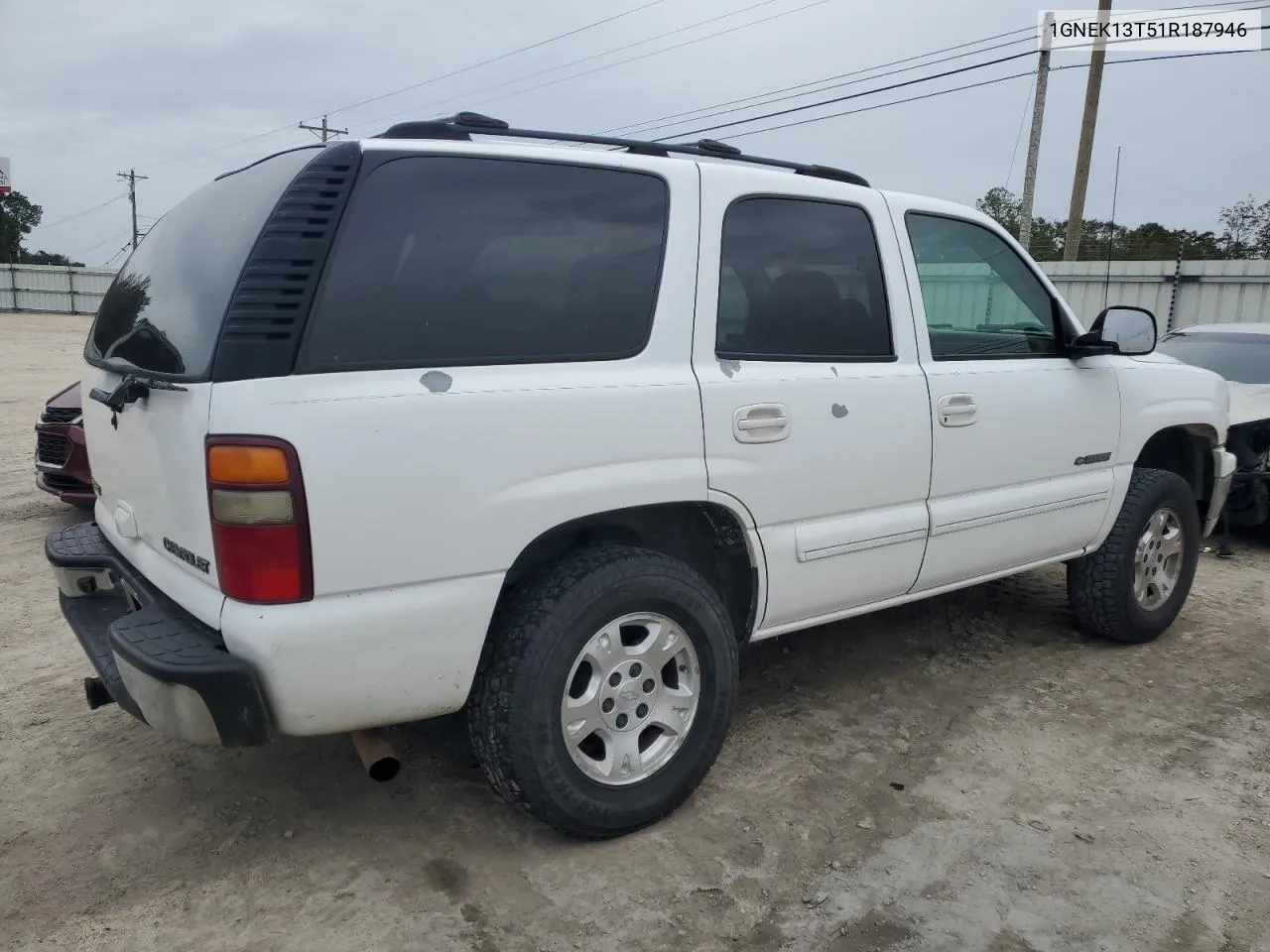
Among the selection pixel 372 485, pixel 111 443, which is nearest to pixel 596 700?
pixel 372 485

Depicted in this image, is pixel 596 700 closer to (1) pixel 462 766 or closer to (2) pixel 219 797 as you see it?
(1) pixel 462 766

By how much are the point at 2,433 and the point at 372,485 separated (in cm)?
964

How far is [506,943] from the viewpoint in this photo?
239 cm

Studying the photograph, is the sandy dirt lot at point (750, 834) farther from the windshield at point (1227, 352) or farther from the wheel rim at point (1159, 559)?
the windshield at point (1227, 352)

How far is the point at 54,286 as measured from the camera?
4228cm

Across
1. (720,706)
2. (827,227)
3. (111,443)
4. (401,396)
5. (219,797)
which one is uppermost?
(827,227)

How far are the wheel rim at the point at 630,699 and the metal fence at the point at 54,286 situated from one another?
45.9 meters

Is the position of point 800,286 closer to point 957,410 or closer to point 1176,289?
point 957,410

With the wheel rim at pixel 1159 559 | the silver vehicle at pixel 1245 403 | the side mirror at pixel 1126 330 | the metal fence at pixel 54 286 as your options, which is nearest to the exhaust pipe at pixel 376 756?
the side mirror at pixel 1126 330

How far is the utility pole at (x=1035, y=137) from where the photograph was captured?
18.3 metres

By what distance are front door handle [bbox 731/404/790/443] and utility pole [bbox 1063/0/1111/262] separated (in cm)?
1671

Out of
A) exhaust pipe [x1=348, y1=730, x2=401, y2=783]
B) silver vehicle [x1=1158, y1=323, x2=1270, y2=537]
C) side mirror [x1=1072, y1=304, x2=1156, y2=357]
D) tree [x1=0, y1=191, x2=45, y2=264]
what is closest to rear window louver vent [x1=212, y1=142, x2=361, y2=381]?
exhaust pipe [x1=348, y1=730, x2=401, y2=783]

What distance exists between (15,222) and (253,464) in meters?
72.8

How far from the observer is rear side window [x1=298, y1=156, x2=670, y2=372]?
7.70 feet
